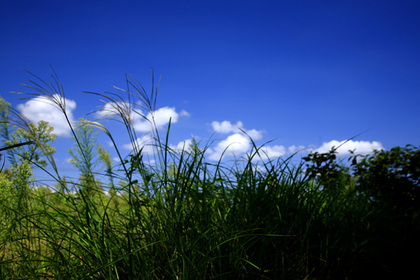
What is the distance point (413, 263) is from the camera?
2605 mm

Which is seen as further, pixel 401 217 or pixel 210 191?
pixel 401 217

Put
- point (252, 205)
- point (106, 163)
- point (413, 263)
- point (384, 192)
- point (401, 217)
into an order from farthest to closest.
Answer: point (106, 163) < point (384, 192) < point (401, 217) < point (413, 263) < point (252, 205)

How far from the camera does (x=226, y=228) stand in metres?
1.92

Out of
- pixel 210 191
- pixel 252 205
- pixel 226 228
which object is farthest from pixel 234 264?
pixel 210 191

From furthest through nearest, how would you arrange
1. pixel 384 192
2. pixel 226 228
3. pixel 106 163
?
pixel 106 163, pixel 384 192, pixel 226 228

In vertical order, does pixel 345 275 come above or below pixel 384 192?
below

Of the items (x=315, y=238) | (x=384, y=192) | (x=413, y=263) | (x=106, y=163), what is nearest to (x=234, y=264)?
(x=315, y=238)

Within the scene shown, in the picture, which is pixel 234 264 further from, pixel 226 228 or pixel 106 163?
→ pixel 106 163

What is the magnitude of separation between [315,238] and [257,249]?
0.60 meters

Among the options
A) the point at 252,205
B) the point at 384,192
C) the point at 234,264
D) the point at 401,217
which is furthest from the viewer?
the point at 384,192

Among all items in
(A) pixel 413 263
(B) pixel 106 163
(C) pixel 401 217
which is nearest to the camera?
(A) pixel 413 263

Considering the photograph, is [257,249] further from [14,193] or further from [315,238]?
[14,193]

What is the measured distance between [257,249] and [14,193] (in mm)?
2158

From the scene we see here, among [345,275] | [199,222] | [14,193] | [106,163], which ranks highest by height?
[106,163]
